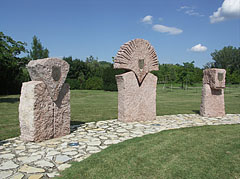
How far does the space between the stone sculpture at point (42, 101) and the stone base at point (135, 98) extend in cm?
229

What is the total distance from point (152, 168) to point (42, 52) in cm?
Answer: 3529

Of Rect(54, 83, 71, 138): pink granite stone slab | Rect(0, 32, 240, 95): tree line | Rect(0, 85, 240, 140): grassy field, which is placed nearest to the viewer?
Rect(54, 83, 71, 138): pink granite stone slab

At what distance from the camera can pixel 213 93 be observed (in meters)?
8.26

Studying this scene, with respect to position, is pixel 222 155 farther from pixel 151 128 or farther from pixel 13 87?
pixel 13 87

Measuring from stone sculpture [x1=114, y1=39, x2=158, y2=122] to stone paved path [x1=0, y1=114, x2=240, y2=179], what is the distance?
572 mm

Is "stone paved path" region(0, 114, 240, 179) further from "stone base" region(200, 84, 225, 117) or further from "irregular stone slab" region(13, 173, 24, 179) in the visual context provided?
"stone base" region(200, 84, 225, 117)

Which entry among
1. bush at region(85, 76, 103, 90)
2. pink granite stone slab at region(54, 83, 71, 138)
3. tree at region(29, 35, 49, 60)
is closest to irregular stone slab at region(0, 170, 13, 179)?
pink granite stone slab at region(54, 83, 71, 138)

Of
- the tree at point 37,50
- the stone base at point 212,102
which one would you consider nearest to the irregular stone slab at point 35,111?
the stone base at point 212,102

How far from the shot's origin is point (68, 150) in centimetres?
428

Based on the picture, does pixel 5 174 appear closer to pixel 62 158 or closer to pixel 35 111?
pixel 62 158

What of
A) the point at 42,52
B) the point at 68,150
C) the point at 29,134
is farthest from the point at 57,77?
the point at 42,52

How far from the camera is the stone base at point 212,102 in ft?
26.8

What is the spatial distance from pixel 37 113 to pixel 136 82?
11.6 feet

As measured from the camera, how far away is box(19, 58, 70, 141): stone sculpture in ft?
15.3
